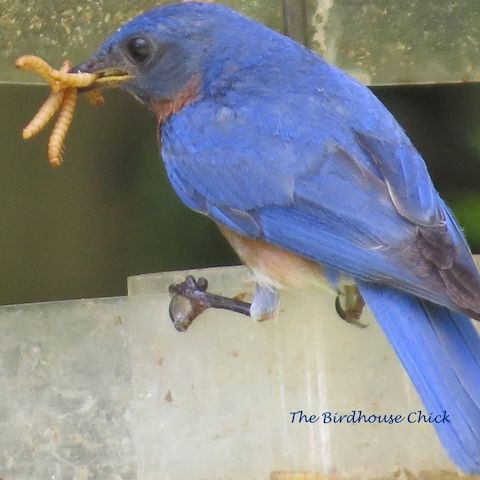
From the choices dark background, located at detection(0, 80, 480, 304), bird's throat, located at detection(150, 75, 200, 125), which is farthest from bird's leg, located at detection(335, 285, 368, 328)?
dark background, located at detection(0, 80, 480, 304)

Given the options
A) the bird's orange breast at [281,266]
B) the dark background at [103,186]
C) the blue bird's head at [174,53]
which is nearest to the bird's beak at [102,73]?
the blue bird's head at [174,53]

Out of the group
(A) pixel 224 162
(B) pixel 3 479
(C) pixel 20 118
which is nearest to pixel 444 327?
(A) pixel 224 162

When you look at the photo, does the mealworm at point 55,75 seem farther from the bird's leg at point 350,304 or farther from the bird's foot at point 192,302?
the bird's leg at point 350,304

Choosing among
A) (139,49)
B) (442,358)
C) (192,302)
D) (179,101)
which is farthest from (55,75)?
(442,358)

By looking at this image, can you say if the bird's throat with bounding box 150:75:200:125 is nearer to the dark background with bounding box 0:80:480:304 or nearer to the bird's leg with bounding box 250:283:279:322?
the bird's leg with bounding box 250:283:279:322

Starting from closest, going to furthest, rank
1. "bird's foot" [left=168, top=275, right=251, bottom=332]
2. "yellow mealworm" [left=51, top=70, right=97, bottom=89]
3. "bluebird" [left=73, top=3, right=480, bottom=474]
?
"bluebird" [left=73, top=3, right=480, bottom=474], "yellow mealworm" [left=51, top=70, right=97, bottom=89], "bird's foot" [left=168, top=275, right=251, bottom=332]

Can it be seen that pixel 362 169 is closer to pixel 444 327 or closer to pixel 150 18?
pixel 444 327
